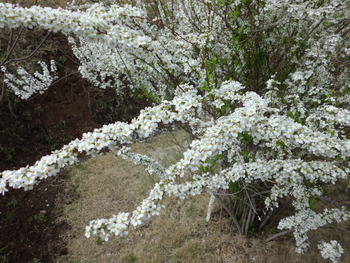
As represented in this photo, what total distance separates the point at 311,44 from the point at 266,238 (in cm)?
307

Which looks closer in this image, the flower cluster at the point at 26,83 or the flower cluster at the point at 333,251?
the flower cluster at the point at 333,251

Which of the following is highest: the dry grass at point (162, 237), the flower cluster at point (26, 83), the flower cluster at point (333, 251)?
the flower cluster at point (26, 83)

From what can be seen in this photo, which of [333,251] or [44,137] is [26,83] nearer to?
[44,137]

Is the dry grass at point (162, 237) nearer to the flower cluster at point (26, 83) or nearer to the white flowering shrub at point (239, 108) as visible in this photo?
the white flowering shrub at point (239, 108)

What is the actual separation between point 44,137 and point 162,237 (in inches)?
193

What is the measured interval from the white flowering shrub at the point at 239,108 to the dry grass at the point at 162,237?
0.31 metres

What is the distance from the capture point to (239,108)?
2.11 m

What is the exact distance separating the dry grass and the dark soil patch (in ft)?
1.23

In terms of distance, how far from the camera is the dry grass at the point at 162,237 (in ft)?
11.9

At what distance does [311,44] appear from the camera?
323 cm

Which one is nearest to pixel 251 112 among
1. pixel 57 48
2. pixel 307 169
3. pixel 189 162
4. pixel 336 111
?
pixel 189 162

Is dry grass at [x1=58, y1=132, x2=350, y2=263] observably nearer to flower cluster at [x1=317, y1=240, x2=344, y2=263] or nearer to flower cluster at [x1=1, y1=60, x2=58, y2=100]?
flower cluster at [x1=317, y1=240, x2=344, y2=263]

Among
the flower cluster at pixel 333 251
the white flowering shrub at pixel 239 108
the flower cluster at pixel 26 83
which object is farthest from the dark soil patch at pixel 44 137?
the flower cluster at pixel 333 251

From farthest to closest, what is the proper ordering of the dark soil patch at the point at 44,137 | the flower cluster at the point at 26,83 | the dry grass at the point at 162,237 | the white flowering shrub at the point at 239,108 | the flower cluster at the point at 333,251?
1. the flower cluster at the point at 26,83
2. the dark soil patch at the point at 44,137
3. the dry grass at the point at 162,237
4. the flower cluster at the point at 333,251
5. the white flowering shrub at the point at 239,108
